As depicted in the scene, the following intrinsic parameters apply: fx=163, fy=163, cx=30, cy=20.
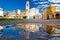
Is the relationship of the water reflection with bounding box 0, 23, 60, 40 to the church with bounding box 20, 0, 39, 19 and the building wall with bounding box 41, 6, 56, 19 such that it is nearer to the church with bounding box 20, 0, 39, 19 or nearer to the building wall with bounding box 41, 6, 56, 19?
the church with bounding box 20, 0, 39, 19

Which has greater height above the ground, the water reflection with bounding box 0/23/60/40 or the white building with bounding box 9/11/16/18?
the white building with bounding box 9/11/16/18

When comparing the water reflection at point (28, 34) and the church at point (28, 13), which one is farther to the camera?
the church at point (28, 13)

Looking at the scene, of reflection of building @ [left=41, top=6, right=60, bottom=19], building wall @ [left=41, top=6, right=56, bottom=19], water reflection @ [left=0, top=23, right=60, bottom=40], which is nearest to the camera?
water reflection @ [left=0, top=23, right=60, bottom=40]

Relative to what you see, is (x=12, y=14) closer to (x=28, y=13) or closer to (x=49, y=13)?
(x=28, y=13)

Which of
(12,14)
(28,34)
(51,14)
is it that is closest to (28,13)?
(12,14)

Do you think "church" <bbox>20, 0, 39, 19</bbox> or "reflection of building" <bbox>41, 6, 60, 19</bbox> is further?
"reflection of building" <bbox>41, 6, 60, 19</bbox>

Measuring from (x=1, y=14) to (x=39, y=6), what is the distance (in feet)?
7.62

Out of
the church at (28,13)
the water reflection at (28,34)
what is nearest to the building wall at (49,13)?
the church at (28,13)

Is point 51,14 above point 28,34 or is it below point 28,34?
above

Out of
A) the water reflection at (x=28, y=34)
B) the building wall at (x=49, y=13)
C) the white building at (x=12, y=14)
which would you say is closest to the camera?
the water reflection at (x=28, y=34)

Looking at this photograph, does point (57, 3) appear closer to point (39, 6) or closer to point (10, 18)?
point (39, 6)

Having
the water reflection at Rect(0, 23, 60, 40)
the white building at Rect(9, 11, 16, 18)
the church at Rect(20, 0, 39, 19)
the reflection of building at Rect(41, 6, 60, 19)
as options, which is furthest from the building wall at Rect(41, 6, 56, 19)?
the water reflection at Rect(0, 23, 60, 40)

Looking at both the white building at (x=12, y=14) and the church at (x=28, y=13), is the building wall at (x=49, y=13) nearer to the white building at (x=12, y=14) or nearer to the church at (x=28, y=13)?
the church at (x=28, y=13)

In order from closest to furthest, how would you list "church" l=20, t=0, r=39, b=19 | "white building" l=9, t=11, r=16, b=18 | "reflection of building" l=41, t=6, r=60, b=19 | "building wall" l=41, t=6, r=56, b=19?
"white building" l=9, t=11, r=16, b=18 → "church" l=20, t=0, r=39, b=19 → "building wall" l=41, t=6, r=56, b=19 → "reflection of building" l=41, t=6, r=60, b=19
